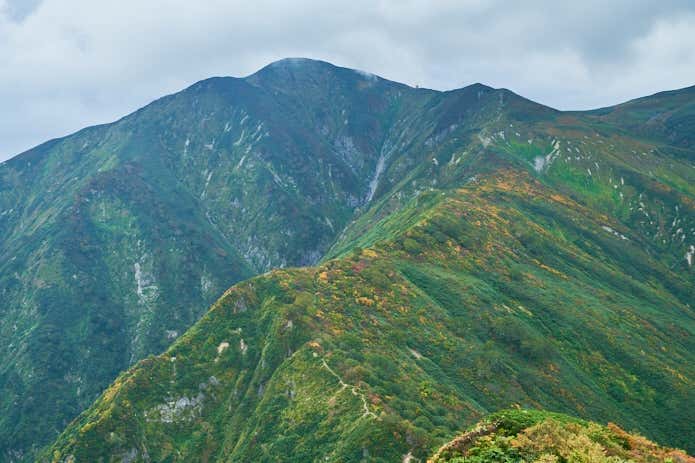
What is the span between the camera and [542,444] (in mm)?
29953

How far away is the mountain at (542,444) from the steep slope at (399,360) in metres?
20.0

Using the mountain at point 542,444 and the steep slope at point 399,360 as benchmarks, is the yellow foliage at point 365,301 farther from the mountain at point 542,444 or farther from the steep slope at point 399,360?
the mountain at point 542,444

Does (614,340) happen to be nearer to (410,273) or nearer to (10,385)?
(410,273)

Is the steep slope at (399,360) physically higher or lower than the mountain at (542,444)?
lower

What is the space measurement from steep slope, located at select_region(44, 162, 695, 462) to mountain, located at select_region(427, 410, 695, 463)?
20.0 meters

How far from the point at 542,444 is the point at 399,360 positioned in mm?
50276

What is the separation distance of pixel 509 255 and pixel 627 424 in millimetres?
55831

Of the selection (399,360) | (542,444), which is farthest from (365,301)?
(542,444)

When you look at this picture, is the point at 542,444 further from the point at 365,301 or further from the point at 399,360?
the point at 365,301

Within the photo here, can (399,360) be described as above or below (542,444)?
below

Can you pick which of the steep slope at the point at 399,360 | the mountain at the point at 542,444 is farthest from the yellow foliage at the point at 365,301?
the mountain at the point at 542,444

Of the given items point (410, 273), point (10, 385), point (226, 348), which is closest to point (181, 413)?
point (226, 348)

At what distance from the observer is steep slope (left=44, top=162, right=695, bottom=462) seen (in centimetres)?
6694

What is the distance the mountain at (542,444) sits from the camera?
29188mm
